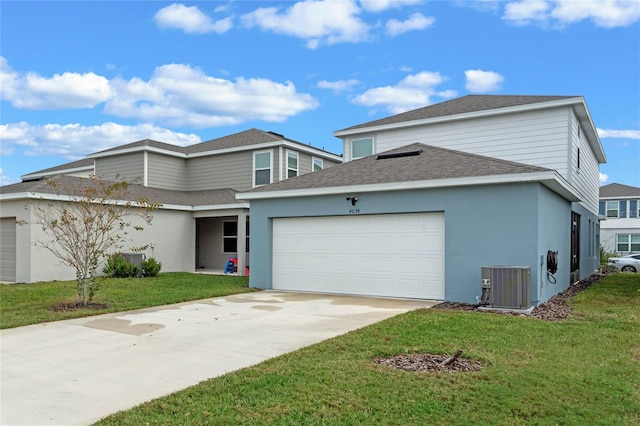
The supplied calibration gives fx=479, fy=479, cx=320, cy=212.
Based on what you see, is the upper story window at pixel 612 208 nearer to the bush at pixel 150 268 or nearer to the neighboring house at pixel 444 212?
the neighboring house at pixel 444 212

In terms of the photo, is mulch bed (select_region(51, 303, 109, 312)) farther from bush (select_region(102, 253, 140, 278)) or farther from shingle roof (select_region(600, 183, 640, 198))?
shingle roof (select_region(600, 183, 640, 198))

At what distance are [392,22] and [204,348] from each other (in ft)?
40.3

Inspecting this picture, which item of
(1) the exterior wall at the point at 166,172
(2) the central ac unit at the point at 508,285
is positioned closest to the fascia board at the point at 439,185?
(2) the central ac unit at the point at 508,285

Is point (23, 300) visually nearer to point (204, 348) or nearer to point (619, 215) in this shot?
point (204, 348)

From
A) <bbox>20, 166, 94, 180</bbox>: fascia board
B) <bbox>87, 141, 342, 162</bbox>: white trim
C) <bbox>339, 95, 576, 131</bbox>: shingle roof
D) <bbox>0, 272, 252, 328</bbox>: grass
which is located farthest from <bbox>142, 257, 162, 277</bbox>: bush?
<bbox>20, 166, 94, 180</bbox>: fascia board

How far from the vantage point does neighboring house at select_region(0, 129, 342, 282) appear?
62.2 ft

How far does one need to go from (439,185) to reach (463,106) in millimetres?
7160

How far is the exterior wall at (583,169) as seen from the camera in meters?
14.8

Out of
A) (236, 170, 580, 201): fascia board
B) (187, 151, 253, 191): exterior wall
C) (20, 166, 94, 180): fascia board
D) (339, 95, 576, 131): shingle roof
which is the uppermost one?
(339, 95, 576, 131): shingle roof

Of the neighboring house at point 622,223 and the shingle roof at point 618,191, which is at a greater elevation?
the shingle roof at point 618,191

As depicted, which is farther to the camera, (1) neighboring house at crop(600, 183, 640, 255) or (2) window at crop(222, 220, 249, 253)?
(1) neighboring house at crop(600, 183, 640, 255)

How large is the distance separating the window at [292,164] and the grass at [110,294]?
6.62m

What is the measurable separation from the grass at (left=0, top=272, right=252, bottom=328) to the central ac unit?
21.5ft

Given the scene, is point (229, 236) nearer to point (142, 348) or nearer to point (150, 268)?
point (150, 268)
